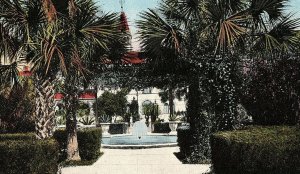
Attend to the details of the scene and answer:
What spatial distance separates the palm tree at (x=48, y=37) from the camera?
8703 mm

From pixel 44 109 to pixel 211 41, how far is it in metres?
4.84

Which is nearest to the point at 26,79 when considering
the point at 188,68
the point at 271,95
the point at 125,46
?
the point at 125,46

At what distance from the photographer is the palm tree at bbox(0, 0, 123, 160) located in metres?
8.70

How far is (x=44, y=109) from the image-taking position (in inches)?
372

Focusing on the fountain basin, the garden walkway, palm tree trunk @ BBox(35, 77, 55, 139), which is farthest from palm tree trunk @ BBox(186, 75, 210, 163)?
the fountain basin

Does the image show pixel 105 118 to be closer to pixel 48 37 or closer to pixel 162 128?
pixel 162 128

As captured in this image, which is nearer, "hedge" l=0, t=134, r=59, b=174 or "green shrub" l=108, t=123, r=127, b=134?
"hedge" l=0, t=134, r=59, b=174

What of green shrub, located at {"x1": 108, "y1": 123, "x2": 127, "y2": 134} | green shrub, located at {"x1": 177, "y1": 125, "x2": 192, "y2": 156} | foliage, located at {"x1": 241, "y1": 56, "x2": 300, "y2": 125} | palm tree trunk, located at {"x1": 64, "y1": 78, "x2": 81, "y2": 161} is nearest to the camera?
foliage, located at {"x1": 241, "y1": 56, "x2": 300, "y2": 125}

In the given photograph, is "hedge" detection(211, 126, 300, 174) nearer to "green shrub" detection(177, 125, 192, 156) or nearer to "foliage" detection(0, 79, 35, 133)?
"green shrub" detection(177, 125, 192, 156)

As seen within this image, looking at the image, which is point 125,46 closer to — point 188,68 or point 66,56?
point 188,68

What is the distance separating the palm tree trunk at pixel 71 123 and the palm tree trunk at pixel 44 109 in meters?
3.36

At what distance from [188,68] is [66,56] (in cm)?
447

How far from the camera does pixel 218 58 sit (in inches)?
445

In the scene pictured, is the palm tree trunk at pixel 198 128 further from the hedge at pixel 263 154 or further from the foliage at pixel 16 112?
the foliage at pixel 16 112
